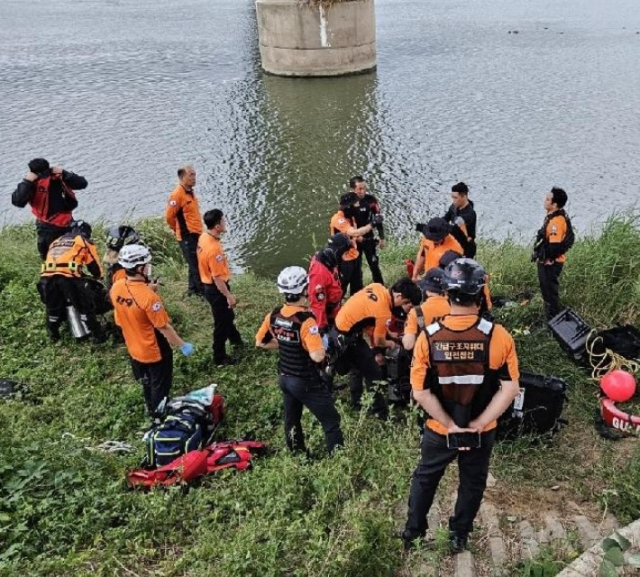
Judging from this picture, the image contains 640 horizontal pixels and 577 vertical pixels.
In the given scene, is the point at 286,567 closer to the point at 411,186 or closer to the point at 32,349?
the point at 32,349

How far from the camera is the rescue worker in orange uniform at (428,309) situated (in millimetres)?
5043

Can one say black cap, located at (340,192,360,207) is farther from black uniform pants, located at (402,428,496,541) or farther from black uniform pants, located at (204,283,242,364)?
black uniform pants, located at (402,428,496,541)

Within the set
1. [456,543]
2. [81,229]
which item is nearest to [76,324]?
[81,229]

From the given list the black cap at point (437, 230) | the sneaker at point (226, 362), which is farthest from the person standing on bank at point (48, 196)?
the black cap at point (437, 230)

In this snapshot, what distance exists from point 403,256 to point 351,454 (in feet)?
22.8

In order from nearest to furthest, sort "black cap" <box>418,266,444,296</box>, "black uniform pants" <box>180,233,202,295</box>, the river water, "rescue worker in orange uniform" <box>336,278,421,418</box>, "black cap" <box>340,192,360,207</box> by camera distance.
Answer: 1. "black cap" <box>418,266,444,296</box>
2. "rescue worker in orange uniform" <box>336,278,421,418</box>
3. "black cap" <box>340,192,360,207</box>
4. "black uniform pants" <box>180,233,202,295</box>
5. the river water

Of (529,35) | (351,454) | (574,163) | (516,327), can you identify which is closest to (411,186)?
(574,163)

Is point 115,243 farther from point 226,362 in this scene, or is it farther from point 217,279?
point 226,362

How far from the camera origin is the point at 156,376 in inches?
230

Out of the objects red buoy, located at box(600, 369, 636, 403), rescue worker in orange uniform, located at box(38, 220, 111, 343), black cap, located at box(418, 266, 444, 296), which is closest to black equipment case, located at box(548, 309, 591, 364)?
red buoy, located at box(600, 369, 636, 403)

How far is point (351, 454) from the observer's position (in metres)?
4.44

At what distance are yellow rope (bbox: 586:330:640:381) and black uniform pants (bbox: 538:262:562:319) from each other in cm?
97

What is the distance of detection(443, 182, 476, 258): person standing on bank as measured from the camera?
7.75 meters

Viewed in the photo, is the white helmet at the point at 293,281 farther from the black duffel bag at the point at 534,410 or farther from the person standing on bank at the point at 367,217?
the person standing on bank at the point at 367,217
